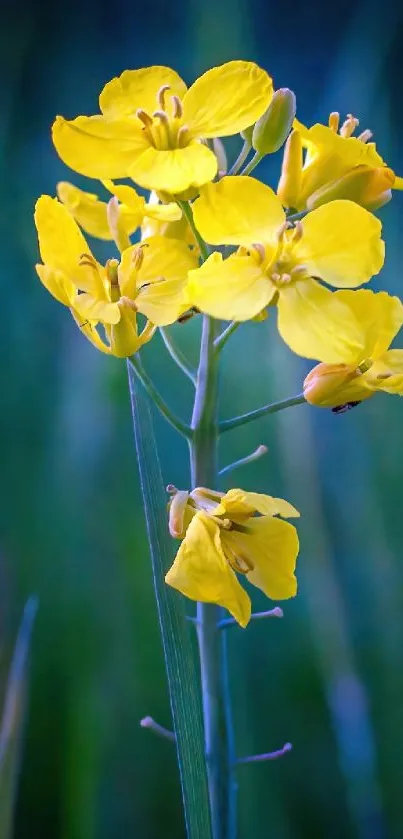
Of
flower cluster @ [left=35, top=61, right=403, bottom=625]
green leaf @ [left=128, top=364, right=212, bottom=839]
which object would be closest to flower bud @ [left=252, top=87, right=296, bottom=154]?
flower cluster @ [left=35, top=61, right=403, bottom=625]

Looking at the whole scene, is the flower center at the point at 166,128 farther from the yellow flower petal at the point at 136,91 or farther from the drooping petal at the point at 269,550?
the drooping petal at the point at 269,550

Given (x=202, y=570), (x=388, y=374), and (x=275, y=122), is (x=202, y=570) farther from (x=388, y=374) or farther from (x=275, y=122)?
(x=275, y=122)

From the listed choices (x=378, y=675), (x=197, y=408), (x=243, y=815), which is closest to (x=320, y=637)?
(x=378, y=675)

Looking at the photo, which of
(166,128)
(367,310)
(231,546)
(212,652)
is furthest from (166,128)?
(212,652)

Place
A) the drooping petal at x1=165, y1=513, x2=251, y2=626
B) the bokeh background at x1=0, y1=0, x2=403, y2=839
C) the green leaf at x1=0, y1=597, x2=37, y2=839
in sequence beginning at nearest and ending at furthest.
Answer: the drooping petal at x1=165, y1=513, x2=251, y2=626, the green leaf at x1=0, y1=597, x2=37, y2=839, the bokeh background at x1=0, y1=0, x2=403, y2=839

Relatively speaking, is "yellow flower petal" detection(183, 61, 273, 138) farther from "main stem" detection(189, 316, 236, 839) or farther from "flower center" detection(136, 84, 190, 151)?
"main stem" detection(189, 316, 236, 839)

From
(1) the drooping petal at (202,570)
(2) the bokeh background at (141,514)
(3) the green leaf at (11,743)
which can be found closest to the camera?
(1) the drooping petal at (202,570)

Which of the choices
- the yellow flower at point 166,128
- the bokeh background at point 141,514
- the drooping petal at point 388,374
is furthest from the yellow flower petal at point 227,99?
the bokeh background at point 141,514
